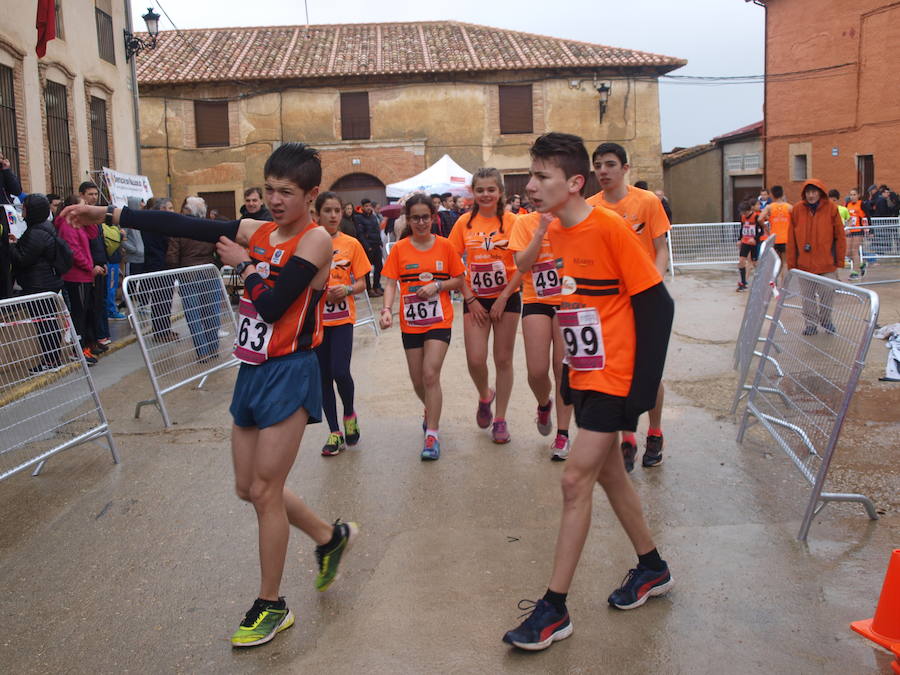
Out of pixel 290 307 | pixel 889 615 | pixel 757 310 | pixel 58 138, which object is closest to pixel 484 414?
pixel 757 310

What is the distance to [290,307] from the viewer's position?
352 cm

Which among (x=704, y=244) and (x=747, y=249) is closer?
(x=747, y=249)

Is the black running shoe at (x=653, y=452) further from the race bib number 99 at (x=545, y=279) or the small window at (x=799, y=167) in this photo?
the small window at (x=799, y=167)

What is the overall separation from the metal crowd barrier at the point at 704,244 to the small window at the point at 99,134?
1325cm

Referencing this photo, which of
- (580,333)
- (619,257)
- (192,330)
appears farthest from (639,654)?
(192,330)

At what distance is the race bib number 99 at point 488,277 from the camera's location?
20.3 feet

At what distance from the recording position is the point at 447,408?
Answer: 7402 millimetres

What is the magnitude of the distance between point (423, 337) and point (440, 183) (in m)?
18.8

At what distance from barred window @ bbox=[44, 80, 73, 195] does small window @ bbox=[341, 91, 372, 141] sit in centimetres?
1590

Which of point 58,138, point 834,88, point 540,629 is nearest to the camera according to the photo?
point 540,629

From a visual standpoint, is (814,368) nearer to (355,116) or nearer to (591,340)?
(591,340)

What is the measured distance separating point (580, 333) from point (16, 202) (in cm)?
1070

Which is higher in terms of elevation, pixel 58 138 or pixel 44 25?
pixel 44 25

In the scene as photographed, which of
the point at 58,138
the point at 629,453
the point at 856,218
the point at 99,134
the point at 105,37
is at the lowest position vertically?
the point at 629,453
